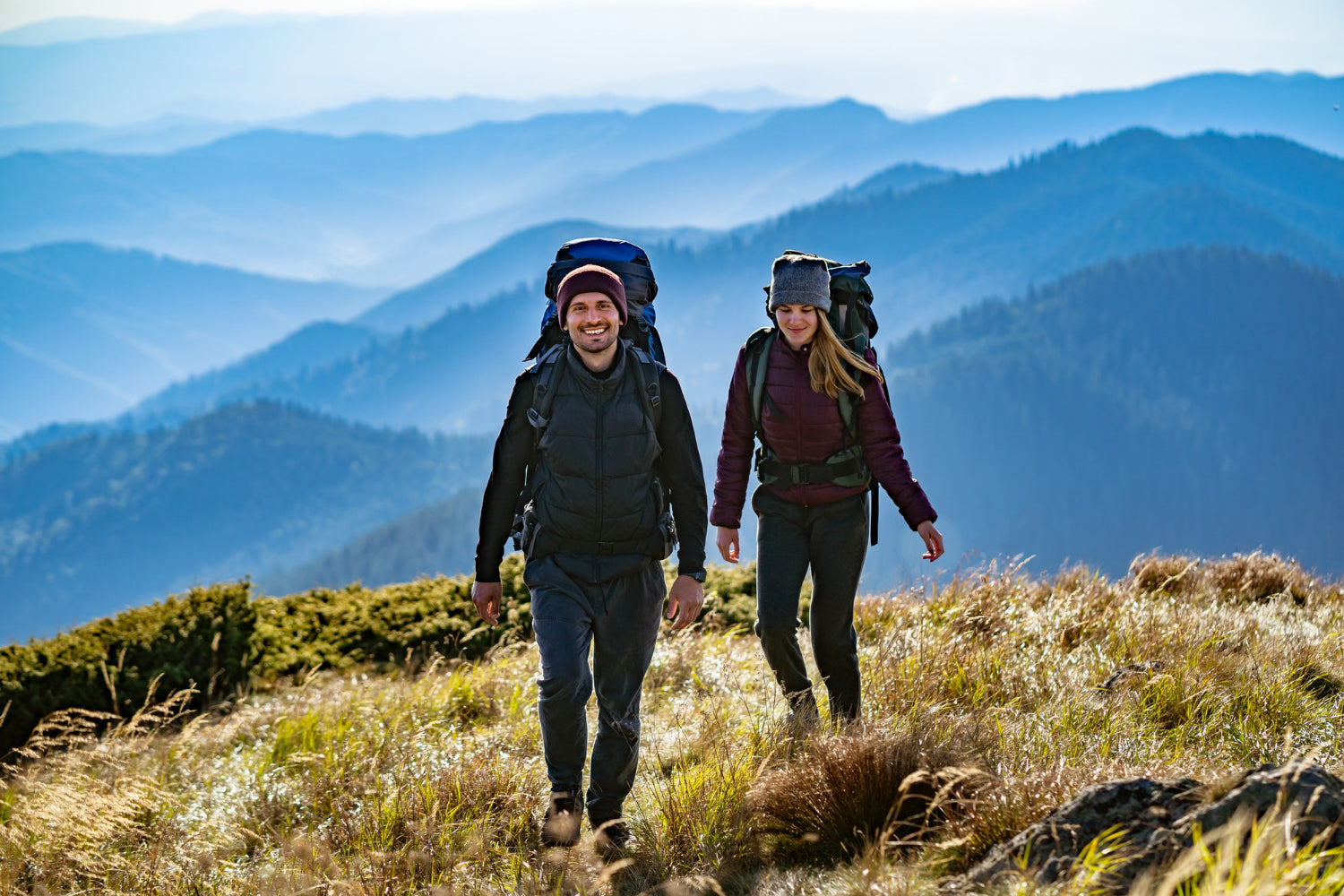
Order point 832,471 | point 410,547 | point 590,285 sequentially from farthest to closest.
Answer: point 410,547 → point 832,471 → point 590,285

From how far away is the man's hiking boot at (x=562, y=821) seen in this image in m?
3.30

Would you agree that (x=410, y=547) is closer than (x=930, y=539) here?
No

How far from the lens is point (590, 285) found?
11.3 ft

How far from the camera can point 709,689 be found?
5.26 metres

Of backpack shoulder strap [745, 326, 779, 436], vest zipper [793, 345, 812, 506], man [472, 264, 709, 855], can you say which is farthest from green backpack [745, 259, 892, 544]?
man [472, 264, 709, 855]

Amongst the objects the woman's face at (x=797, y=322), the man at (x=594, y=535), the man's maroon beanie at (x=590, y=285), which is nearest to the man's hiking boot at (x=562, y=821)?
the man at (x=594, y=535)

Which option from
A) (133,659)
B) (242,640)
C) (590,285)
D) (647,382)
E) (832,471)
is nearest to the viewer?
(590,285)

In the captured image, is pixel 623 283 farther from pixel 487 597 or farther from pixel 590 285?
pixel 487 597

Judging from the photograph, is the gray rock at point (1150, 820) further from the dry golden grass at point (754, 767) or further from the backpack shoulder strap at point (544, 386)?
the backpack shoulder strap at point (544, 386)

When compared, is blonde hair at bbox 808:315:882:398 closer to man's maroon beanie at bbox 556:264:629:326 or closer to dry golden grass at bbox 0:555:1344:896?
man's maroon beanie at bbox 556:264:629:326

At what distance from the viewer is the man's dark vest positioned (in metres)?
3.46

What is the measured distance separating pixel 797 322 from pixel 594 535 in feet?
4.29

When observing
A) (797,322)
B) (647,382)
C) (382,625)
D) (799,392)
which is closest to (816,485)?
(799,392)

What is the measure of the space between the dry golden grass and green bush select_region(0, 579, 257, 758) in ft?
4.10
